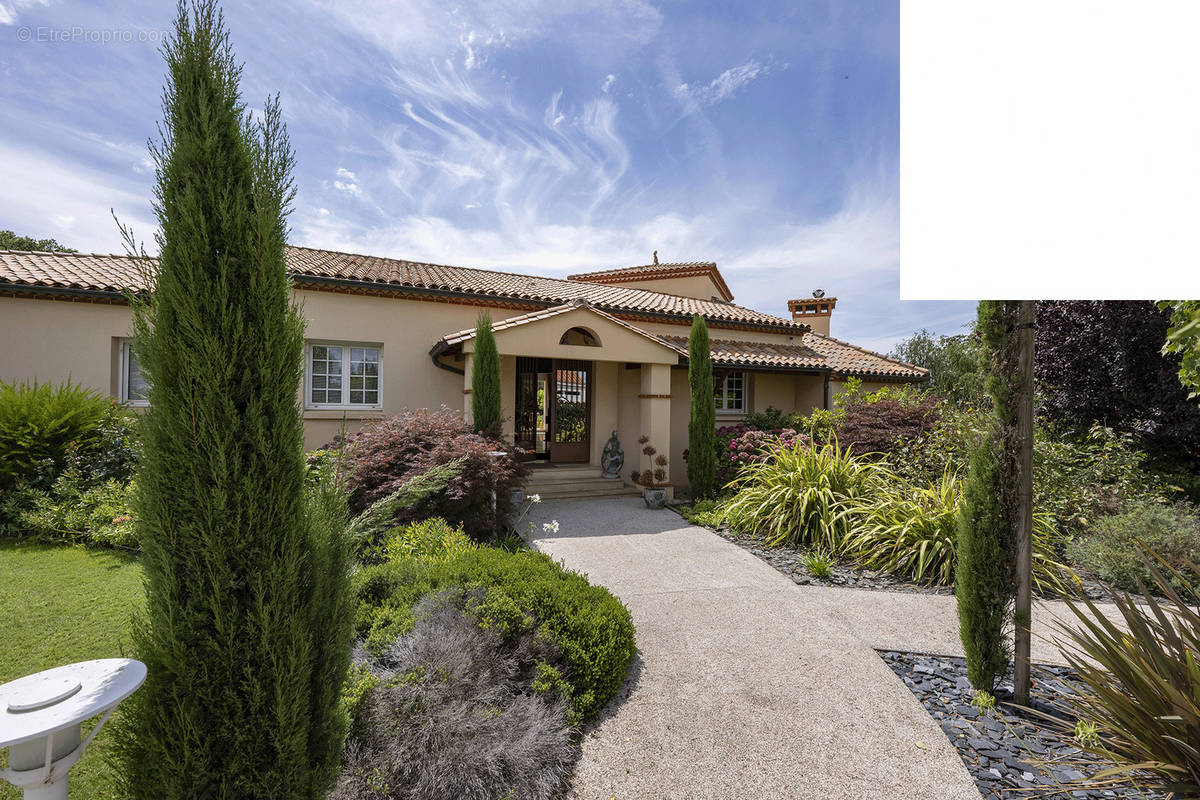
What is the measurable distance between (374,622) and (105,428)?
7.99 meters

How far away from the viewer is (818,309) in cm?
2094

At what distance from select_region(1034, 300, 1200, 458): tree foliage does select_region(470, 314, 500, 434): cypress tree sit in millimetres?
10429

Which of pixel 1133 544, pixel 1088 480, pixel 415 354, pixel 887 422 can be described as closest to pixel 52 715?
pixel 1133 544

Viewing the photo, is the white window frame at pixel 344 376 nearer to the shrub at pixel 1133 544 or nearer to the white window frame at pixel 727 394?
the white window frame at pixel 727 394

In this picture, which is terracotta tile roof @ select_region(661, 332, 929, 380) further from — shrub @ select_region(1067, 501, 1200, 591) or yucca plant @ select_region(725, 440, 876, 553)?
shrub @ select_region(1067, 501, 1200, 591)

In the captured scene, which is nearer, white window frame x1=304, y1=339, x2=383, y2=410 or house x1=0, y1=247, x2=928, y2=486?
house x1=0, y1=247, x2=928, y2=486

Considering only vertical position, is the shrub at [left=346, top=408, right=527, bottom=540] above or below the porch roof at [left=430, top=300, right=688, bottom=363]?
below

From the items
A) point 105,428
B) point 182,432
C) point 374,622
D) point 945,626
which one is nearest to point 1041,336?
point 945,626

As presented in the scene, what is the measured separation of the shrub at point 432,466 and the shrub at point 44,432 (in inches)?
180

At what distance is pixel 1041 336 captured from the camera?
420 inches

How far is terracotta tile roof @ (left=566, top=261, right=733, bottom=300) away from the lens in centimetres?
1942

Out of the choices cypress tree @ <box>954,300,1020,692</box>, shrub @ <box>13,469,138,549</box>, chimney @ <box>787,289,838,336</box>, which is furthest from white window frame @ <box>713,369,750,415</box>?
shrub @ <box>13,469,138,549</box>

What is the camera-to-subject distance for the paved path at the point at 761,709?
3.21 metres

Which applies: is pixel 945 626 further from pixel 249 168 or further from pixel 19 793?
pixel 19 793
